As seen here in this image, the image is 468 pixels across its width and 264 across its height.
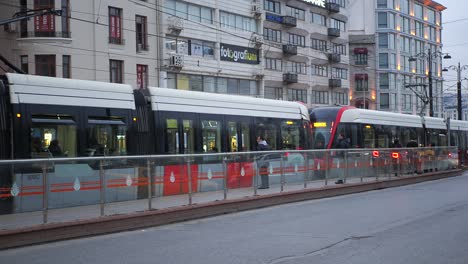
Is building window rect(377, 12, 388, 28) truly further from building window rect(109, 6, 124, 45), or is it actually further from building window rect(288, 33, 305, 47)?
building window rect(109, 6, 124, 45)

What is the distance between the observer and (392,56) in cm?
8844

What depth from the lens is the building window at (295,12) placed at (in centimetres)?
6488

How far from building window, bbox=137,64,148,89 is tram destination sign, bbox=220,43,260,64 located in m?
9.06

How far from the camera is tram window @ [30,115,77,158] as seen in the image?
14.0 meters

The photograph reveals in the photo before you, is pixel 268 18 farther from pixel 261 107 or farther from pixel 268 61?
pixel 261 107

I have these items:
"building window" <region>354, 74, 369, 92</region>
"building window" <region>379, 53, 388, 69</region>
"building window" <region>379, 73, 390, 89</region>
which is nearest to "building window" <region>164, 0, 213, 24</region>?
"building window" <region>354, 74, 369, 92</region>

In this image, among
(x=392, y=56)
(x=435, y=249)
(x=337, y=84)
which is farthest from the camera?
(x=392, y=56)

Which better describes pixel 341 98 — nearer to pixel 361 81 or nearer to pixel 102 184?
pixel 361 81

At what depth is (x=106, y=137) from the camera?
15.8 metres

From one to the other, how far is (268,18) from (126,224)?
50557 mm

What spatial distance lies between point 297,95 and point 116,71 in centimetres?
2922

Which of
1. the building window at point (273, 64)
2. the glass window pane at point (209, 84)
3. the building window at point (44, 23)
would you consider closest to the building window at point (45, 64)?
the building window at point (44, 23)

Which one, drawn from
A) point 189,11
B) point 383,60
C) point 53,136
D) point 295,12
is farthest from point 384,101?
point 53,136

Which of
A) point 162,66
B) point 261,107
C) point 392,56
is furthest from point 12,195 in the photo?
point 392,56
